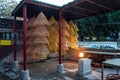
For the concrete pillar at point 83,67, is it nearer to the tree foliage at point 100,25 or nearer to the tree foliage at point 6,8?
the tree foliage at point 100,25

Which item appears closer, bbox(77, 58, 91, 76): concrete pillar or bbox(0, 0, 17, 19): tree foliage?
bbox(77, 58, 91, 76): concrete pillar

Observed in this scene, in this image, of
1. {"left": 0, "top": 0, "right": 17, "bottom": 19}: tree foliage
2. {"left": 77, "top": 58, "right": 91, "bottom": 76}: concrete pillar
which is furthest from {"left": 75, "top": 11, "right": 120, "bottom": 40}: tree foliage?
{"left": 77, "top": 58, "right": 91, "bottom": 76}: concrete pillar

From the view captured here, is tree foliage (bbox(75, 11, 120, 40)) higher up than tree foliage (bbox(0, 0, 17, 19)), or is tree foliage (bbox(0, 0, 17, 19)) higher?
tree foliage (bbox(0, 0, 17, 19))

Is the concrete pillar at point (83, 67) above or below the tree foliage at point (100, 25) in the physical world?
below

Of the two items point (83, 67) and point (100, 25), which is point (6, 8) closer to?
point (100, 25)

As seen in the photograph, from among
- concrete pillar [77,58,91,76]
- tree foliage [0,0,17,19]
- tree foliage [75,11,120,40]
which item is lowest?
concrete pillar [77,58,91,76]

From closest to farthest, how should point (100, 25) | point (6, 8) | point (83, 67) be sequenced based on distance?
point (83, 67), point (100, 25), point (6, 8)

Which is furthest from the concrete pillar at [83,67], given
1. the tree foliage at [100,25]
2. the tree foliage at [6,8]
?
the tree foliage at [6,8]

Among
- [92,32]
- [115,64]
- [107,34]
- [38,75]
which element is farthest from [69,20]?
[107,34]

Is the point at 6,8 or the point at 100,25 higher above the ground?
the point at 6,8

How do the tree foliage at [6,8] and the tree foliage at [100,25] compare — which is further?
the tree foliage at [6,8]

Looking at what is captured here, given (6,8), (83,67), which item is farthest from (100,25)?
(6,8)

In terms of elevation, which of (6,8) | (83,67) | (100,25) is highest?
(6,8)

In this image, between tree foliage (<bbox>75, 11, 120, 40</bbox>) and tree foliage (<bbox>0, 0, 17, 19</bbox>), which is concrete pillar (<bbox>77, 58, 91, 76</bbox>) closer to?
tree foliage (<bbox>75, 11, 120, 40</bbox>)
